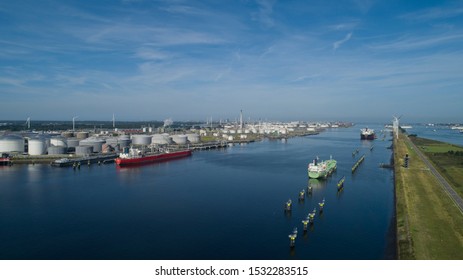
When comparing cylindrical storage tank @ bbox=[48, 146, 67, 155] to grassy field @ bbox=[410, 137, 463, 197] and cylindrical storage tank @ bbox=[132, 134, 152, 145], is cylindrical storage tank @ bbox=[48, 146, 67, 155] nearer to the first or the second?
cylindrical storage tank @ bbox=[132, 134, 152, 145]

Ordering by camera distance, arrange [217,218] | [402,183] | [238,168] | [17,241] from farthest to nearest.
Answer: [238,168]
[402,183]
[217,218]
[17,241]

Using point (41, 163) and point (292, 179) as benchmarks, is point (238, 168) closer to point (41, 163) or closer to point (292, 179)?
point (292, 179)

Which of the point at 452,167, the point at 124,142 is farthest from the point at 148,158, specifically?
the point at 452,167

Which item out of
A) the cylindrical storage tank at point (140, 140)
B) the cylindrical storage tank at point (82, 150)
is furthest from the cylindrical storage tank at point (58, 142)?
the cylindrical storage tank at point (140, 140)

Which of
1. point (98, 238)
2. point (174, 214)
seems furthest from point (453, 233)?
point (98, 238)

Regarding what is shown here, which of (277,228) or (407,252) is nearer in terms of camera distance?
(407,252)

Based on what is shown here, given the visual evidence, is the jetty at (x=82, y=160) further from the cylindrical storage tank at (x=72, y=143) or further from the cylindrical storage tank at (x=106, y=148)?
the cylindrical storage tank at (x=72, y=143)
